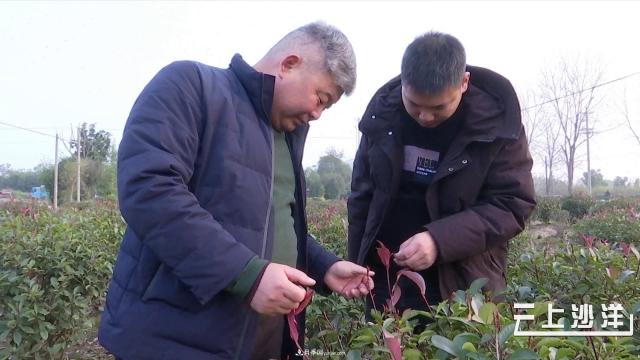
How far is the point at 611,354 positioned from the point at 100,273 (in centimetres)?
274

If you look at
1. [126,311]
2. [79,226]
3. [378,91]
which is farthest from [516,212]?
[79,226]

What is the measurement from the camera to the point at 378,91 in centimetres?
192

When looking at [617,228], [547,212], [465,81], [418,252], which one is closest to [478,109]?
[465,81]

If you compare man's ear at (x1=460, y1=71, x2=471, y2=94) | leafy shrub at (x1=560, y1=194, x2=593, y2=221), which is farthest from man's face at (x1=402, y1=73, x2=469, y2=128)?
leafy shrub at (x1=560, y1=194, x2=593, y2=221)

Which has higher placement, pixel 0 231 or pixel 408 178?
pixel 408 178

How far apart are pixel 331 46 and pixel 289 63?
111 millimetres

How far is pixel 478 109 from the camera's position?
5.52 ft

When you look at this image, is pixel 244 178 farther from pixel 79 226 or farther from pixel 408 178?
pixel 79 226

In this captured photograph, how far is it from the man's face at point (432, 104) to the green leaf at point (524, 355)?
892 mm

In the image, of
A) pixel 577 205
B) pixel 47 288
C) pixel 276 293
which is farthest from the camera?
pixel 577 205

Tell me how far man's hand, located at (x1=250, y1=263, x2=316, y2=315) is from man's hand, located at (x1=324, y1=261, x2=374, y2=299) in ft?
1.28

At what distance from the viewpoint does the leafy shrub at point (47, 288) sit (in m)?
2.59

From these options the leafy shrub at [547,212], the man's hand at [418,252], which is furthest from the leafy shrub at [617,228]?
the man's hand at [418,252]

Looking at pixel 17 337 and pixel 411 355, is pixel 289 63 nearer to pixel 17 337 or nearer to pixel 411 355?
pixel 411 355
